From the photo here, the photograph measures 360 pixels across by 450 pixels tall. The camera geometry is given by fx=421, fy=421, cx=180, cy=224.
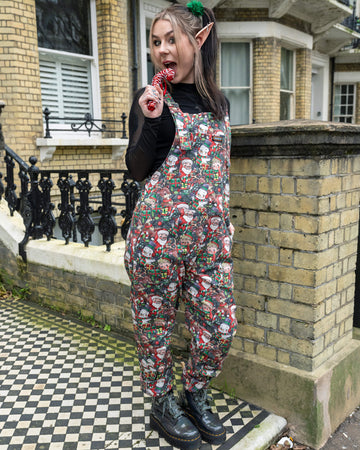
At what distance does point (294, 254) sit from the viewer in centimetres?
235

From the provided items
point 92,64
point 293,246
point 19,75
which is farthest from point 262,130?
point 92,64

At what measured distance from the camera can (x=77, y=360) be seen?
3.11m

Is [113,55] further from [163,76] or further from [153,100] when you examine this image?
[153,100]

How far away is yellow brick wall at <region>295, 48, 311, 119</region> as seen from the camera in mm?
12070

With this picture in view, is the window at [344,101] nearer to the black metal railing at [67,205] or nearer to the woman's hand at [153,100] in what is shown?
the black metal railing at [67,205]

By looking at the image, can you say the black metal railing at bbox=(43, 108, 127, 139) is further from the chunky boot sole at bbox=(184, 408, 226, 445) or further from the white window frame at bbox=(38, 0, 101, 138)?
the chunky boot sole at bbox=(184, 408, 226, 445)

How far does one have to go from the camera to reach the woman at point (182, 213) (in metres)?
1.90

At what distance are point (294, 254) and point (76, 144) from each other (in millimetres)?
5330

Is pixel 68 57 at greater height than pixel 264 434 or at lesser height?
greater

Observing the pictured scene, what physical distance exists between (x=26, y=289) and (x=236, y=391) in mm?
2540

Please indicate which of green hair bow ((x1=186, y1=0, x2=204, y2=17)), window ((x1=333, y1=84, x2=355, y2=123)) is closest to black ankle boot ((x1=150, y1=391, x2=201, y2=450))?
green hair bow ((x1=186, y1=0, x2=204, y2=17))

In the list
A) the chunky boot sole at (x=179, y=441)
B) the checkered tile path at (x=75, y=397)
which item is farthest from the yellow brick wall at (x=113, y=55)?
the chunky boot sole at (x=179, y=441)

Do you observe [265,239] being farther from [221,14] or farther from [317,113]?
→ [317,113]

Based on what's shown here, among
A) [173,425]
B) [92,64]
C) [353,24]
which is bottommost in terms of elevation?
[173,425]
